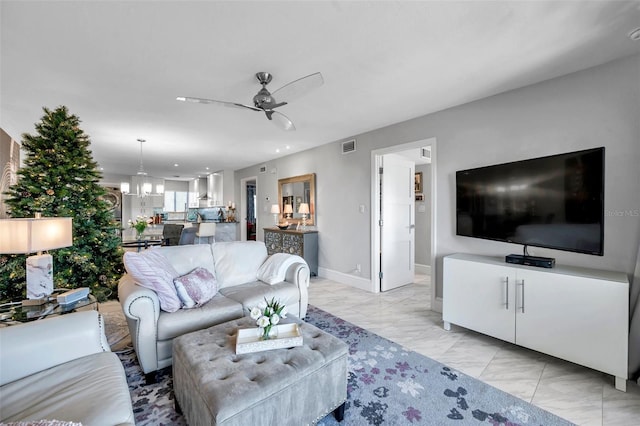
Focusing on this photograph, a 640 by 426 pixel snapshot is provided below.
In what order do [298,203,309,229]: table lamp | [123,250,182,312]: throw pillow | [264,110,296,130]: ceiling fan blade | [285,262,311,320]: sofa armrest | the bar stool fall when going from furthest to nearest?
1. the bar stool
2. [298,203,309,229]: table lamp
3. [285,262,311,320]: sofa armrest
4. [264,110,296,130]: ceiling fan blade
5. [123,250,182,312]: throw pillow

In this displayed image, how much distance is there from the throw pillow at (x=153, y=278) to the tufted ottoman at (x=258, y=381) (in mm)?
535

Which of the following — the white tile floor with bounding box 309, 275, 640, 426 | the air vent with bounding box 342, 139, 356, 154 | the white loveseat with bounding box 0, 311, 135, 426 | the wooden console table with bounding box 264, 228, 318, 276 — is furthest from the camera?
the wooden console table with bounding box 264, 228, 318, 276

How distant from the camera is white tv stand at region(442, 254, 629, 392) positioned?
73.5 inches

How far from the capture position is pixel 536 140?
2.56m

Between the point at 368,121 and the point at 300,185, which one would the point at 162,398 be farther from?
the point at 300,185

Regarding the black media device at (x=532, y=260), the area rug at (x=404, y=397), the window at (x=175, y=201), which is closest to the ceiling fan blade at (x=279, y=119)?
the area rug at (x=404, y=397)

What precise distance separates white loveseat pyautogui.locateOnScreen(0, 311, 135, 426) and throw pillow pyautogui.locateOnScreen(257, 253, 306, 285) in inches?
61.4

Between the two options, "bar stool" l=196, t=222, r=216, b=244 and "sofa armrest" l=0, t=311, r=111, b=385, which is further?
"bar stool" l=196, t=222, r=216, b=244

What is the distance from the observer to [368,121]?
145 inches

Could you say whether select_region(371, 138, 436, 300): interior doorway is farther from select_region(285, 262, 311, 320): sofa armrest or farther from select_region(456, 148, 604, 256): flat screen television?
select_region(285, 262, 311, 320): sofa armrest

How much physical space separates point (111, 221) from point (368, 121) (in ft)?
11.3

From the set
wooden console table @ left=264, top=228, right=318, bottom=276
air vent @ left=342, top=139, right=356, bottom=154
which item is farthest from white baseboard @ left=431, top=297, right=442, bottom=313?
air vent @ left=342, top=139, right=356, bottom=154

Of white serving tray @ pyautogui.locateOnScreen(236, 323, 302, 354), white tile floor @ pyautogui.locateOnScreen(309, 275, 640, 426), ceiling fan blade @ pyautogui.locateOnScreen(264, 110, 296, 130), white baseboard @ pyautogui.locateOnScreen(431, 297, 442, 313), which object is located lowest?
white tile floor @ pyautogui.locateOnScreen(309, 275, 640, 426)

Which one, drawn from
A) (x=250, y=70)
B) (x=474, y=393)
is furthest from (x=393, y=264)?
(x=250, y=70)
